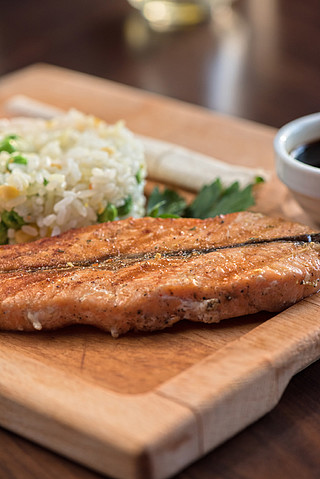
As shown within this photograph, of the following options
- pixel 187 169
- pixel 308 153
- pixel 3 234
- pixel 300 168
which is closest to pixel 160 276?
pixel 300 168

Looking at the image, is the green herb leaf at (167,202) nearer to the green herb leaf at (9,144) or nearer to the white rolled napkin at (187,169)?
the white rolled napkin at (187,169)

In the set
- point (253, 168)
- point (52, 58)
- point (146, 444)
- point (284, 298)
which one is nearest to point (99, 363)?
point (146, 444)

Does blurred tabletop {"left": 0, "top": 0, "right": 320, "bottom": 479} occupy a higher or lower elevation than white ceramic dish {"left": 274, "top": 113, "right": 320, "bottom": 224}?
lower

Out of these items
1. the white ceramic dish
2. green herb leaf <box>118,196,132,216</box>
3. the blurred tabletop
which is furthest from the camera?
the blurred tabletop

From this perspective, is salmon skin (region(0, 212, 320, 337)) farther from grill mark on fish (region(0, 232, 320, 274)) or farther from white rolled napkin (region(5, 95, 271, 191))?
white rolled napkin (region(5, 95, 271, 191))

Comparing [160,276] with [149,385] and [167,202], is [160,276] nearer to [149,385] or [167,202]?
[149,385]

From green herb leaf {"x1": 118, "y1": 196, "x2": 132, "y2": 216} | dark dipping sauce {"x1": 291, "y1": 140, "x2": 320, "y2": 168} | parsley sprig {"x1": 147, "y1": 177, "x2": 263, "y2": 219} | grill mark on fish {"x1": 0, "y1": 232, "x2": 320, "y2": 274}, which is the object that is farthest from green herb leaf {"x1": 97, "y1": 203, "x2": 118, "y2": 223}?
dark dipping sauce {"x1": 291, "y1": 140, "x2": 320, "y2": 168}
